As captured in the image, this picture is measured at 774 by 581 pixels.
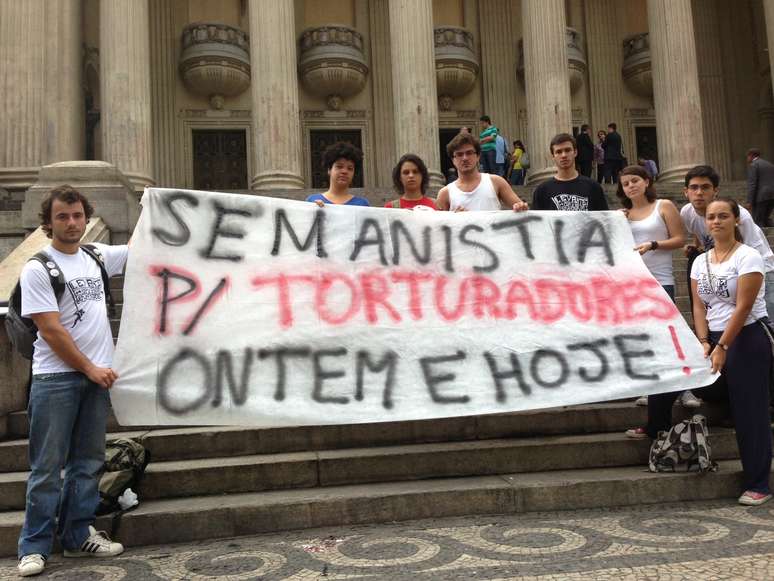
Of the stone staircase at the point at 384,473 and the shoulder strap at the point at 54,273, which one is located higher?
the shoulder strap at the point at 54,273

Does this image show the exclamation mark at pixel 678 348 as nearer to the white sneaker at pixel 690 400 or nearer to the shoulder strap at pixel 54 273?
the white sneaker at pixel 690 400

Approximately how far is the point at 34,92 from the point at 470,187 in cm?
1315

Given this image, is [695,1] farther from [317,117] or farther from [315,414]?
[315,414]

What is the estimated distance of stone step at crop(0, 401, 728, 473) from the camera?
4.39 meters

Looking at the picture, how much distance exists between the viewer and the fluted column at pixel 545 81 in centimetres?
1590

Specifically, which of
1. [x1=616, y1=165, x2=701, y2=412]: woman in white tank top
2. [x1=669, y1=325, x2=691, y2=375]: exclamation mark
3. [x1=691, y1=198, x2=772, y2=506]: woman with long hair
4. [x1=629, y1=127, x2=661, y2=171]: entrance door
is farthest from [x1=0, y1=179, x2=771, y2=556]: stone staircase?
[x1=629, y1=127, x2=661, y2=171]: entrance door

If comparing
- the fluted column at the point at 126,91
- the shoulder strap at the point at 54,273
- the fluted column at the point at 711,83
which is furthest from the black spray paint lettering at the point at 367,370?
the fluted column at the point at 711,83

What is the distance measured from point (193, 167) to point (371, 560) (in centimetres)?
1897

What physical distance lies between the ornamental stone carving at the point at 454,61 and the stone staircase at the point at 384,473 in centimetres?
1770

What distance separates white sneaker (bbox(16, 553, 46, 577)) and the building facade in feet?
38.2

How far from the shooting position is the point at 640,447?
14.4 ft

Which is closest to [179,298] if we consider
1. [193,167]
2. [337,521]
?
[337,521]

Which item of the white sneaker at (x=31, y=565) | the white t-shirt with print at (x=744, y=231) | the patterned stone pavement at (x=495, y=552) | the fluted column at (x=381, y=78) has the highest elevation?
the fluted column at (x=381, y=78)

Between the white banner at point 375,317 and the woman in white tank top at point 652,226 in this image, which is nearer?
the white banner at point 375,317
